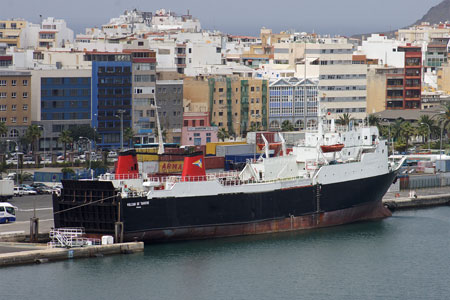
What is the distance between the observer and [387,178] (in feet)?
185

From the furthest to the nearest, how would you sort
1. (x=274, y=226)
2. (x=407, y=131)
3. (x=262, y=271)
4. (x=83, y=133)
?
(x=83, y=133)
(x=407, y=131)
(x=274, y=226)
(x=262, y=271)

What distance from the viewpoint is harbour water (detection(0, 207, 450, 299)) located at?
40.6 meters

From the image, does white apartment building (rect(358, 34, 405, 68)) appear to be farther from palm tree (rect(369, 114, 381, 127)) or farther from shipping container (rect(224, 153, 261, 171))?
shipping container (rect(224, 153, 261, 171))

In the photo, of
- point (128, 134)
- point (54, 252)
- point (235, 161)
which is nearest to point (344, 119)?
point (128, 134)

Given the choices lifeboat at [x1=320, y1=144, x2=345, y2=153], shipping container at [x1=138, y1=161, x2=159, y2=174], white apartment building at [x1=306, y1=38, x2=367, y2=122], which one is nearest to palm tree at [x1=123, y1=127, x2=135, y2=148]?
white apartment building at [x1=306, y1=38, x2=367, y2=122]

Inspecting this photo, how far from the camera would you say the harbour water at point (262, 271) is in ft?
133

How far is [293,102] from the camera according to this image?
3927 inches

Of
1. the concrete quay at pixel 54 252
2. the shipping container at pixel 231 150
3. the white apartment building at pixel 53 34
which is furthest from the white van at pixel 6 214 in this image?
the white apartment building at pixel 53 34

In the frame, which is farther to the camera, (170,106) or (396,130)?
(170,106)

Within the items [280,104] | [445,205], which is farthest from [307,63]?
[445,205]

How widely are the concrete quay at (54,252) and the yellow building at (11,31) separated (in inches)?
3294

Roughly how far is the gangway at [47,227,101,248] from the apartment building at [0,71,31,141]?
39602mm

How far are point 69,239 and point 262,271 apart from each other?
26.5ft

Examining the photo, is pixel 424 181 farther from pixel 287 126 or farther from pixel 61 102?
pixel 61 102
